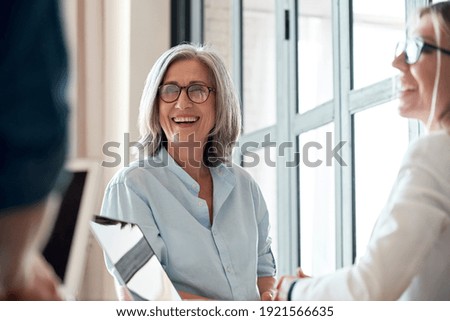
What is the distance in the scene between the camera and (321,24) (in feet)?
4.35

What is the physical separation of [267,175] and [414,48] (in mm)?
582

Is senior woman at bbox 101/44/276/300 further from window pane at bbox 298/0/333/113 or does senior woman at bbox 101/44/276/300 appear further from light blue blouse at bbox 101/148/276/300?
window pane at bbox 298/0/333/113

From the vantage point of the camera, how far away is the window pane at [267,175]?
146 cm

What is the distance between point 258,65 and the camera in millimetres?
1983

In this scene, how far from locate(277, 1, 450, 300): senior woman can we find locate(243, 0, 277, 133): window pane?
2.73 ft

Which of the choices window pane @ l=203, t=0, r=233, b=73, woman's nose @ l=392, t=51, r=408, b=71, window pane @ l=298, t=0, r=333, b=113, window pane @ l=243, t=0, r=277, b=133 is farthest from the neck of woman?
window pane @ l=203, t=0, r=233, b=73

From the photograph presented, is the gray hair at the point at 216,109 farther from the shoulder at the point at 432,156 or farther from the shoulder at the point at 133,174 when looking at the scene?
the shoulder at the point at 432,156

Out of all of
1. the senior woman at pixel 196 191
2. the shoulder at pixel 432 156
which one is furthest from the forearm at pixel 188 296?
the shoulder at pixel 432 156

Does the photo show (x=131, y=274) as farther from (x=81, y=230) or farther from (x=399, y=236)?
(x=399, y=236)

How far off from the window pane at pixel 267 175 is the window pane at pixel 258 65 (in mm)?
142

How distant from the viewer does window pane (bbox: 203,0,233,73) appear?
2066 mm

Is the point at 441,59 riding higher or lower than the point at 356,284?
higher

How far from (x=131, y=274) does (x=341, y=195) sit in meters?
0.35
